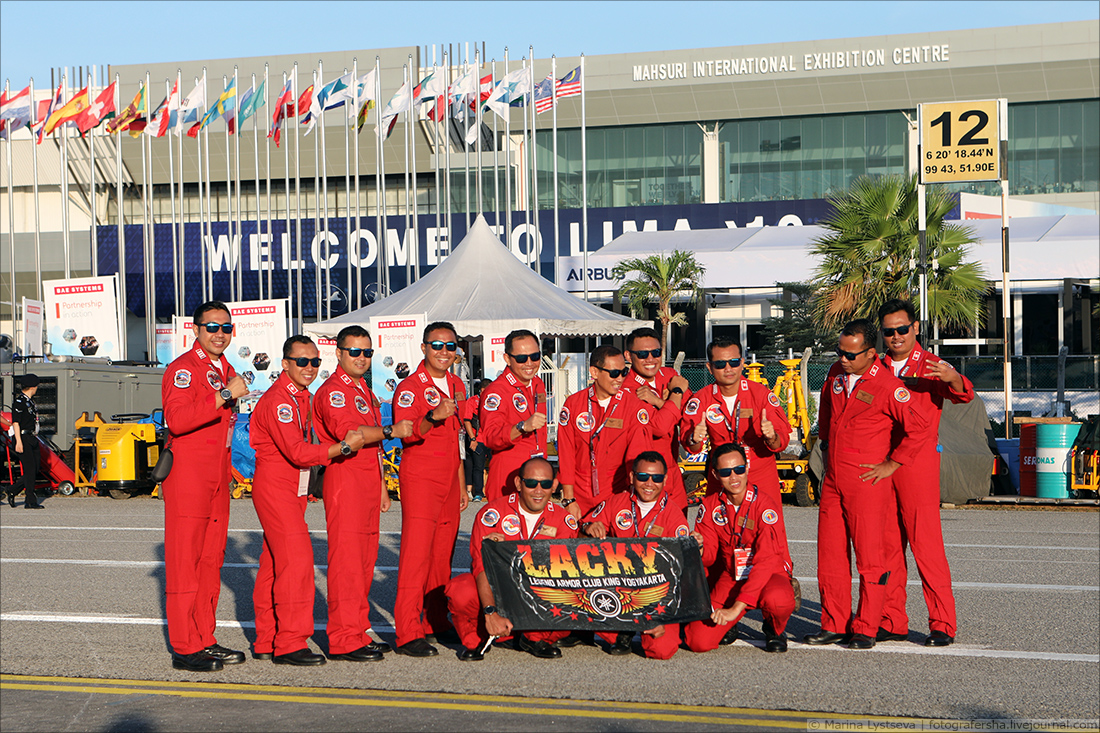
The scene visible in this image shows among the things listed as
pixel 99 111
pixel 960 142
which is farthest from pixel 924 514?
pixel 99 111

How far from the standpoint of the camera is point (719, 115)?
141 feet

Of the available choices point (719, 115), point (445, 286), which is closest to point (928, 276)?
point (445, 286)

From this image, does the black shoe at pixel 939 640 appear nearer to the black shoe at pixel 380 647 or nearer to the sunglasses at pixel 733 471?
the sunglasses at pixel 733 471

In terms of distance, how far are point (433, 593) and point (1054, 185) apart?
40.1 meters

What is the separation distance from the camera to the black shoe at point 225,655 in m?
6.72

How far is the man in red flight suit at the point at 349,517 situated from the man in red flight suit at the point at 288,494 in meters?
0.10

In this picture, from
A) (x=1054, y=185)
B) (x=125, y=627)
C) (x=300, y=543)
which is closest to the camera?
(x=300, y=543)

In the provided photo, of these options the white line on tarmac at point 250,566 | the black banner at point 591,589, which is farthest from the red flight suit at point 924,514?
the white line on tarmac at point 250,566

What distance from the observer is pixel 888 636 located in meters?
7.15

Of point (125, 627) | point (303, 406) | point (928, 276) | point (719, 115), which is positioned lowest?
point (125, 627)

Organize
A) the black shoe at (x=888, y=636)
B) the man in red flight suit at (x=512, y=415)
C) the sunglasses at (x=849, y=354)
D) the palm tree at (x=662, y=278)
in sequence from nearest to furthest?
the sunglasses at (x=849, y=354), the black shoe at (x=888, y=636), the man in red flight suit at (x=512, y=415), the palm tree at (x=662, y=278)

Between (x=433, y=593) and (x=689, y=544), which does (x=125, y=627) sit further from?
(x=689, y=544)

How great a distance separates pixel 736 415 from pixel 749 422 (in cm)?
10

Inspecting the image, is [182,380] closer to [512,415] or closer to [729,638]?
[512,415]
